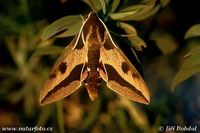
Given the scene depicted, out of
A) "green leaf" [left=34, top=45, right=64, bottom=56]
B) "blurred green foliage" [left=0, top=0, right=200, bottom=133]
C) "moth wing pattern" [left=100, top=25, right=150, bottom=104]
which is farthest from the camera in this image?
"blurred green foliage" [left=0, top=0, right=200, bottom=133]

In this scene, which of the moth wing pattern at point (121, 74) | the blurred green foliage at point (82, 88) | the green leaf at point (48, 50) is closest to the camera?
the moth wing pattern at point (121, 74)

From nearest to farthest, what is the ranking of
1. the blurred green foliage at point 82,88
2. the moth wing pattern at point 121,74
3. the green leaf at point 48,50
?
1. the moth wing pattern at point 121,74
2. the green leaf at point 48,50
3. the blurred green foliage at point 82,88

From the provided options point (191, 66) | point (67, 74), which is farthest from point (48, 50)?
point (191, 66)

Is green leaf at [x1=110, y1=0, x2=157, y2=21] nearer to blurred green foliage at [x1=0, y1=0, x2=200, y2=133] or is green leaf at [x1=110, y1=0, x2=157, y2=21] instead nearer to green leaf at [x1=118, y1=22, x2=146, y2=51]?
green leaf at [x1=118, y1=22, x2=146, y2=51]

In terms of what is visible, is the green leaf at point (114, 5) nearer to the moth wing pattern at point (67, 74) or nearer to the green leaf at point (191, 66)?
the moth wing pattern at point (67, 74)

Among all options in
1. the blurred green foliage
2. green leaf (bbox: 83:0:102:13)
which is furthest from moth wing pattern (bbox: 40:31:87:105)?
the blurred green foliage

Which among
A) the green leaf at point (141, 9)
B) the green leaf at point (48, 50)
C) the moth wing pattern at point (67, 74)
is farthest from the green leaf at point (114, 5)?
the green leaf at point (48, 50)

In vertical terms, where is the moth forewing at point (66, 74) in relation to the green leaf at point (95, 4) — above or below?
below

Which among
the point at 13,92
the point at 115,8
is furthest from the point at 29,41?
the point at 115,8

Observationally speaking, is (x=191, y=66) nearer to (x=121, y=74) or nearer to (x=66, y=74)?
(x=121, y=74)
